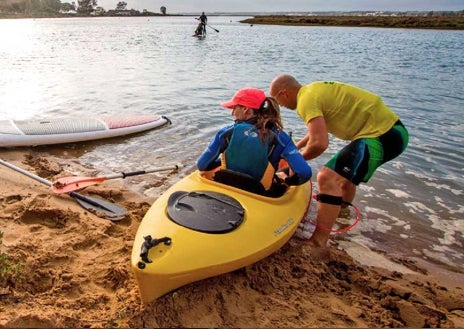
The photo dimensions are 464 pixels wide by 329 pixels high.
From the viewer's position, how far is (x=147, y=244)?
2.65 meters

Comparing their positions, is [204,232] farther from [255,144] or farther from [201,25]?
[201,25]

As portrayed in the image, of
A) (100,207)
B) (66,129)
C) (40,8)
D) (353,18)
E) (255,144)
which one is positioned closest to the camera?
(255,144)

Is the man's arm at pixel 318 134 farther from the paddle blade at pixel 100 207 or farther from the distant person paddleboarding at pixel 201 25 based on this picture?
the distant person paddleboarding at pixel 201 25

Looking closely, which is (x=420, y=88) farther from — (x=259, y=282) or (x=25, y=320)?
(x=25, y=320)

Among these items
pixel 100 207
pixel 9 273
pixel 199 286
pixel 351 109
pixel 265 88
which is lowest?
pixel 265 88

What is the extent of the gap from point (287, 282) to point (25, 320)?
6.13ft

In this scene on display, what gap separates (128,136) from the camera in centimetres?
742

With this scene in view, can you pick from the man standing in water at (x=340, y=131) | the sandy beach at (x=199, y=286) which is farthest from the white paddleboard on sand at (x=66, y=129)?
the man standing in water at (x=340, y=131)

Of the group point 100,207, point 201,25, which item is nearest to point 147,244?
point 100,207

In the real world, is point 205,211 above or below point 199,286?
above

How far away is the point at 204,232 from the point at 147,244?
445 mm

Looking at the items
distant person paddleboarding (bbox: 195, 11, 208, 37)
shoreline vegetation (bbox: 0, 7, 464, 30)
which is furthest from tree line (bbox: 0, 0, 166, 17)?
distant person paddleboarding (bbox: 195, 11, 208, 37)

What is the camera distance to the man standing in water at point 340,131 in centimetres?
361

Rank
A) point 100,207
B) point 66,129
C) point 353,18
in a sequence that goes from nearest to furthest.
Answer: point 100,207 < point 66,129 < point 353,18
